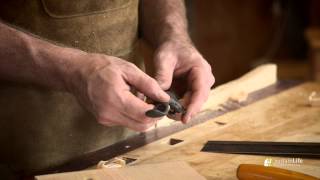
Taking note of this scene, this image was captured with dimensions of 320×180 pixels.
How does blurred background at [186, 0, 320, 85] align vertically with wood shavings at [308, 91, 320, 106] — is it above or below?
above

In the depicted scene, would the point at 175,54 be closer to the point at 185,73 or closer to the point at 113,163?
the point at 185,73

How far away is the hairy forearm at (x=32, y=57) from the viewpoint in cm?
100

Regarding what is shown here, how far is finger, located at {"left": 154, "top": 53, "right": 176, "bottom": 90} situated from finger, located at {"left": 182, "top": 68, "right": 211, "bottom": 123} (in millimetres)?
49

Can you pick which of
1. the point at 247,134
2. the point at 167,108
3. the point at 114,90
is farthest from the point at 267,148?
the point at 114,90

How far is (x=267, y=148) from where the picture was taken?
1.06 meters

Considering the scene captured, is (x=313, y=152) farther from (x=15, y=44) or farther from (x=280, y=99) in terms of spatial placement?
(x=15, y=44)

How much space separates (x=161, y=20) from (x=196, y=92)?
31 cm

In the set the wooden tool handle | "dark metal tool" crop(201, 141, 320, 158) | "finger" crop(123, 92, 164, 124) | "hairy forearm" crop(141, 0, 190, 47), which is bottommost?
the wooden tool handle

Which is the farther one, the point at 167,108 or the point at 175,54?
the point at 175,54

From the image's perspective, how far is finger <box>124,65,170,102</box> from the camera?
0.96m

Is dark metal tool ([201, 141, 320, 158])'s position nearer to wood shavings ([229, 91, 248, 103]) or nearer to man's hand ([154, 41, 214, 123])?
man's hand ([154, 41, 214, 123])

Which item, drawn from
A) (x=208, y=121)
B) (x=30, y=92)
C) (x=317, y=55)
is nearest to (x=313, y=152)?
(x=208, y=121)

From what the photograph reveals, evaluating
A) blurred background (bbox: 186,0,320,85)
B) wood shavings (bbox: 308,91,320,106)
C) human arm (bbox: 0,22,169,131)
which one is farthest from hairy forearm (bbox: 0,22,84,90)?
blurred background (bbox: 186,0,320,85)

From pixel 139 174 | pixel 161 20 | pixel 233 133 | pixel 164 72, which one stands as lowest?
pixel 139 174
